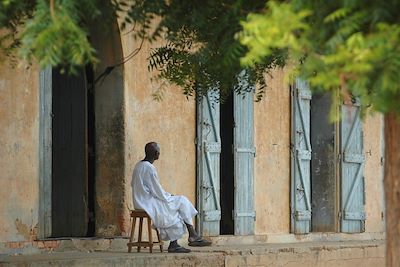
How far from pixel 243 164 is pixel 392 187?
26.2ft

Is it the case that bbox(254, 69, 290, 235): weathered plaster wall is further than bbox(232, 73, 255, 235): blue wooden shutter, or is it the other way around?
bbox(254, 69, 290, 235): weathered plaster wall

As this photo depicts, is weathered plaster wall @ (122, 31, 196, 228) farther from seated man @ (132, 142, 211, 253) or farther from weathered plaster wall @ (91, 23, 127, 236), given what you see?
A: seated man @ (132, 142, 211, 253)

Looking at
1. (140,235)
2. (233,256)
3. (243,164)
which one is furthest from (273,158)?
(140,235)

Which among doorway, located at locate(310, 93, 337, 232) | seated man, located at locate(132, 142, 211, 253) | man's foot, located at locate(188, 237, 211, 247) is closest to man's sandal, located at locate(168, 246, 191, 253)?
seated man, located at locate(132, 142, 211, 253)

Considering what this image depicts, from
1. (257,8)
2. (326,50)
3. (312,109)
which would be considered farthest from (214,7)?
(312,109)

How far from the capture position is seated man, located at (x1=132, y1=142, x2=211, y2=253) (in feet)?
44.0

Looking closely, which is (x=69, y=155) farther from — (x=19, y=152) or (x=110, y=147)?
(x=19, y=152)

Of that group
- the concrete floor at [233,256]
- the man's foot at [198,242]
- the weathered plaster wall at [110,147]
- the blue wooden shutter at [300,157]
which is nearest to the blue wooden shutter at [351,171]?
the concrete floor at [233,256]

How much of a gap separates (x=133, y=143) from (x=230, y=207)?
2.38 meters

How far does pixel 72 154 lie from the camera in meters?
14.1

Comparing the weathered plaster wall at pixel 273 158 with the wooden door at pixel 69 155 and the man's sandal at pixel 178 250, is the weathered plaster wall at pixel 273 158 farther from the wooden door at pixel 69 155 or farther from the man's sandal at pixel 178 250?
the wooden door at pixel 69 155

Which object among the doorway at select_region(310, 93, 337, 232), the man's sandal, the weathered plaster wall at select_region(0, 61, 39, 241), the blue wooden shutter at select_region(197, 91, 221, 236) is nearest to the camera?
the weathered plaster wall at select_region(0, 61, 39, 241)

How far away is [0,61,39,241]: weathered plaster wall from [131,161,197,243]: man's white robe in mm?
1125

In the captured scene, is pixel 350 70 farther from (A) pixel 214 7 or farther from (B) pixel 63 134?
(B) pixel 63 134
